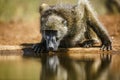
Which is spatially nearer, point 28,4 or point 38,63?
point 38,63

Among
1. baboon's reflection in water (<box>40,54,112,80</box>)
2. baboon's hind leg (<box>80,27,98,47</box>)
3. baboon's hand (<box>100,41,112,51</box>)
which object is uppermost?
baboon's hind leg (<box>80,27,98,47</box>)

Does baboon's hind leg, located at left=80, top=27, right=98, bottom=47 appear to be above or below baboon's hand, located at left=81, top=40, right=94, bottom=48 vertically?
above

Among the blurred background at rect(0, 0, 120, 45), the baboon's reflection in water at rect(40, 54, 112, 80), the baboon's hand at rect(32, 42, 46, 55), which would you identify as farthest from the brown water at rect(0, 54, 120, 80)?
the blurred background at rect(0, 0, 120, 45)

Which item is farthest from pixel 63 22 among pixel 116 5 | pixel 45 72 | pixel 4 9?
pixel 116 5

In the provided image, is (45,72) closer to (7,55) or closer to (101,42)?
(7,55)

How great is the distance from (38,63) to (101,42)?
8.79 ft

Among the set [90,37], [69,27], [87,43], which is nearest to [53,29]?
[69,27]

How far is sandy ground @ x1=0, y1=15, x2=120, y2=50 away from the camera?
1428 centimetres

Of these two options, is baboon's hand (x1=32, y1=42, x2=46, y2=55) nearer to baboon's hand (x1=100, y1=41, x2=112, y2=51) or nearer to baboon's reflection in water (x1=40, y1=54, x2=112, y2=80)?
baboon's reflection in water (x1=40, y1=54, x2=112, y2=80)

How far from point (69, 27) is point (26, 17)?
751 cm

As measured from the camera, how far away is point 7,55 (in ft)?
42.1

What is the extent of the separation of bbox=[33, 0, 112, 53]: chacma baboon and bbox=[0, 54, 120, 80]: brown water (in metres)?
0.50

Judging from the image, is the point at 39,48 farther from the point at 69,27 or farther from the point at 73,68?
the point at 73,68

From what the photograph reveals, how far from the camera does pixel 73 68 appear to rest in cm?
1088
